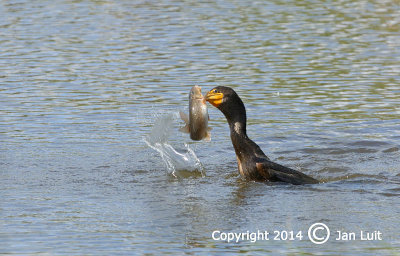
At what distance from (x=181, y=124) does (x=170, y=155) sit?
2967 mm

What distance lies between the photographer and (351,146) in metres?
14.1

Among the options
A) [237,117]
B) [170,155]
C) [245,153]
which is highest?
[237,117]

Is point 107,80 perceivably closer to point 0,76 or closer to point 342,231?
point 0,76

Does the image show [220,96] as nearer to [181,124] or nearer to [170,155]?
[170,155]

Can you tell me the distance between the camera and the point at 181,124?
15.8m

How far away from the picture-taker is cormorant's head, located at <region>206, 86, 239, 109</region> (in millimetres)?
11633

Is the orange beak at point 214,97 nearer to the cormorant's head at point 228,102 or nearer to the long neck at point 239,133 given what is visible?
the cormorant's head at point 228,102

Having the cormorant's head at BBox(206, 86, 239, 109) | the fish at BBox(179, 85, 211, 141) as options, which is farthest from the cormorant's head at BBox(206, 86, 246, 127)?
the fish at BBox(179, 85, 211, 141)

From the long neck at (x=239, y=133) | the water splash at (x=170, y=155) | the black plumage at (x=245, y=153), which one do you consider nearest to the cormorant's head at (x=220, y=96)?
the black plumage at (x=245, y=153)

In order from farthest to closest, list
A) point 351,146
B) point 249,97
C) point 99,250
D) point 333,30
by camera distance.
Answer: point 333,30 → point 249,97 → point 351,146 → point 99,250

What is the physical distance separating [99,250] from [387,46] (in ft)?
50.1

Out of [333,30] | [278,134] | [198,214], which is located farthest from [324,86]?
[198,214]

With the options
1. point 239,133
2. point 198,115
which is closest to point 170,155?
point 239,133

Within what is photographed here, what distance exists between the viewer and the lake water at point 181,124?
31.4 ft
